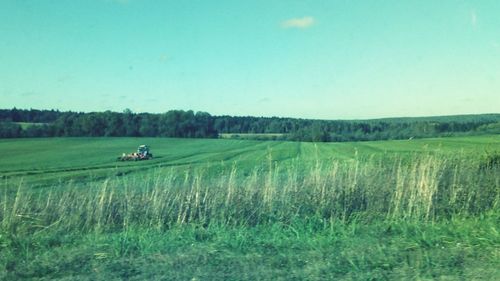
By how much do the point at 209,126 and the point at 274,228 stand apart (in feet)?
184

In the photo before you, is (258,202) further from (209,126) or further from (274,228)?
(209,126)

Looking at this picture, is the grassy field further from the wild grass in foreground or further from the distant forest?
the distant forest

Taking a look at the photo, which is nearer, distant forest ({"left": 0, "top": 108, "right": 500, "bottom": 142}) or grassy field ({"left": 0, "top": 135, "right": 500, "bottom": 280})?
grassy field ({"left": 0, "top": 135, "right": 500, "bottom": 280})

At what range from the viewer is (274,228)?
8.44 m

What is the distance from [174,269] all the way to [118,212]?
4086 mm

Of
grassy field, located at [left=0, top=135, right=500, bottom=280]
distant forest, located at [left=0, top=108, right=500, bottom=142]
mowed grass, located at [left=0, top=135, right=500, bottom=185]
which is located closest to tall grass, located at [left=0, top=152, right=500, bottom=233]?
grassy field, located at [left=0, top=135, right=500, bottom=280]

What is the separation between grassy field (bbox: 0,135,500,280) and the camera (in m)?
6.19

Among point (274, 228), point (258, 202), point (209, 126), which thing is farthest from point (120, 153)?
point (274, 228)

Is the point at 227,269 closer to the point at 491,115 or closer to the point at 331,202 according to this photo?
the point at 331,202

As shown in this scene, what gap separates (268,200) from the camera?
9891 millimetres

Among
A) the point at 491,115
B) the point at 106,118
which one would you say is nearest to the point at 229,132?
the point at 106,118

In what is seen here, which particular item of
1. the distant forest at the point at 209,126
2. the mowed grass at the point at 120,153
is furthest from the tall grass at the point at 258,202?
the distant forest at the point at 209,126

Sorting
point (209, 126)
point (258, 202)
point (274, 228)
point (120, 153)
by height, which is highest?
point (209, 126)

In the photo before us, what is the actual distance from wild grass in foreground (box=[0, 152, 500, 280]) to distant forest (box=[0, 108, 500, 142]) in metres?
27.1
